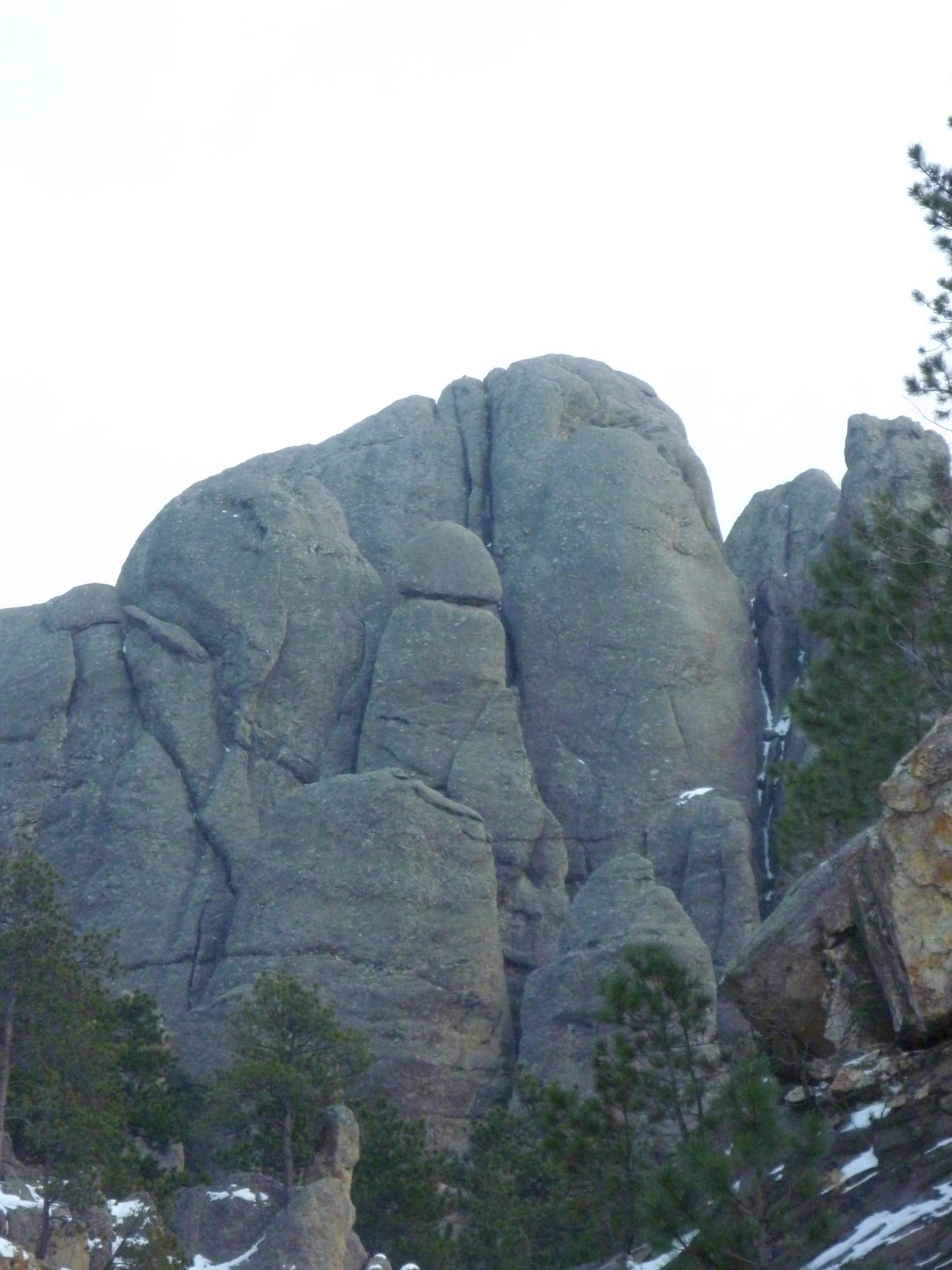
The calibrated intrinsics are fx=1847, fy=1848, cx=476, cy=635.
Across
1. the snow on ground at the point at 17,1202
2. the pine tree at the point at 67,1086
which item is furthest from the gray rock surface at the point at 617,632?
the snow on ground at the point at 17,1202

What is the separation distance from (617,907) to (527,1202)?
860 centimetres

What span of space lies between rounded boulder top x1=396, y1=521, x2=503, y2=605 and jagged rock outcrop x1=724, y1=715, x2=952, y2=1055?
33.2 metres

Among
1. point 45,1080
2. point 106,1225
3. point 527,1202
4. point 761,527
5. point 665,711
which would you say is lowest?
point 527,1202

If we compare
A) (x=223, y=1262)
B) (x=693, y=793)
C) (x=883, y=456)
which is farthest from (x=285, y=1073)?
(x=883, y=456)

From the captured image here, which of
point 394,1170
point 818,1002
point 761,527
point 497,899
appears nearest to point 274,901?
point 497,899

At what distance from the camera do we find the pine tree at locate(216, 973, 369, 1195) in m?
33.0

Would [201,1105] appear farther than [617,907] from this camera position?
No

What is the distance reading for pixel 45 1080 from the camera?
30.6m

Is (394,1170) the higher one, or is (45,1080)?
(45,1080)

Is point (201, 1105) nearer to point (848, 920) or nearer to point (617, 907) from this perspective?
point (617, 907)

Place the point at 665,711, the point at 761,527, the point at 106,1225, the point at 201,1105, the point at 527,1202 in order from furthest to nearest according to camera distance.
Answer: the point at 761,527 < the point at 665,711 < the point at 201,1105 < the point at 527,1202 < the point at 106,1225

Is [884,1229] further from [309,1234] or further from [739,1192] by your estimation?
[309,1234]

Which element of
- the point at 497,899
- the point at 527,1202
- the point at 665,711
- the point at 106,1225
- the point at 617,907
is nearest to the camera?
the point at 106,1225

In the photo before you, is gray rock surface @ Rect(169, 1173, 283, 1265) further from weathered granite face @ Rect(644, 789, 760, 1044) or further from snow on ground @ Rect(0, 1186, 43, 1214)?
weathered granite face @ Rect(644, 789, 760, 1044)
